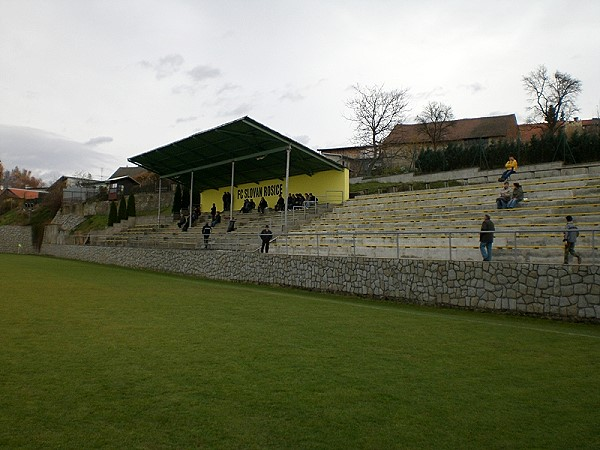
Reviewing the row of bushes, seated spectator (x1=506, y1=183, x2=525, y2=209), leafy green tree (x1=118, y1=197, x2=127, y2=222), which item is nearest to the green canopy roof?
leafy green tree (x1=118, y1=197, x2=127, y2=222)

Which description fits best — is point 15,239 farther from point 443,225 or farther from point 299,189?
point 443,225

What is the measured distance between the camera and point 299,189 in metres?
30.5

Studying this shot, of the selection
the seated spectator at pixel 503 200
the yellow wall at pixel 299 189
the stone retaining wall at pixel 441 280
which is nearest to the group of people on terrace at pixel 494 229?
the seated spectator at pixel 503 200

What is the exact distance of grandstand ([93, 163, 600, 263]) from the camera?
14.2 meters

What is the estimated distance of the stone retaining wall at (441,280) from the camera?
11.2 m

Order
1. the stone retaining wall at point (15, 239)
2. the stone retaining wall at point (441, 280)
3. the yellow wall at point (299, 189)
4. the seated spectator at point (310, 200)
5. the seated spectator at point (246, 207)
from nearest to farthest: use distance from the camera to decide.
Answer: the stone retaining wall at point (441, 280) → the seated spectator at point (310, 200) → the yellow wall at point (299, 189) → the seated spectator at point (246, 207) → the stone retaining wall at point (15, 239)

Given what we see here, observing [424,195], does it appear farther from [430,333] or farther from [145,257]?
[145,257]

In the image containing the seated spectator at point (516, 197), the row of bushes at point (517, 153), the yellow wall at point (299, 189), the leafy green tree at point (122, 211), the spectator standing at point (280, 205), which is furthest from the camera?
the leafy green tree at point (122, 211)

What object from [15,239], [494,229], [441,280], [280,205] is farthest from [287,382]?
[15,239]

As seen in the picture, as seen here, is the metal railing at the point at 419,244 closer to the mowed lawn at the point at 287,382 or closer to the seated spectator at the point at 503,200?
the seated spectator at the point at 503,200

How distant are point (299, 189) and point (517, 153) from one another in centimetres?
1297

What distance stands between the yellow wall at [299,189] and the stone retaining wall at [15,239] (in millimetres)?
24441

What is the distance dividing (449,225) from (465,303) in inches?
201

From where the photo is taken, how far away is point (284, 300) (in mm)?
14094
